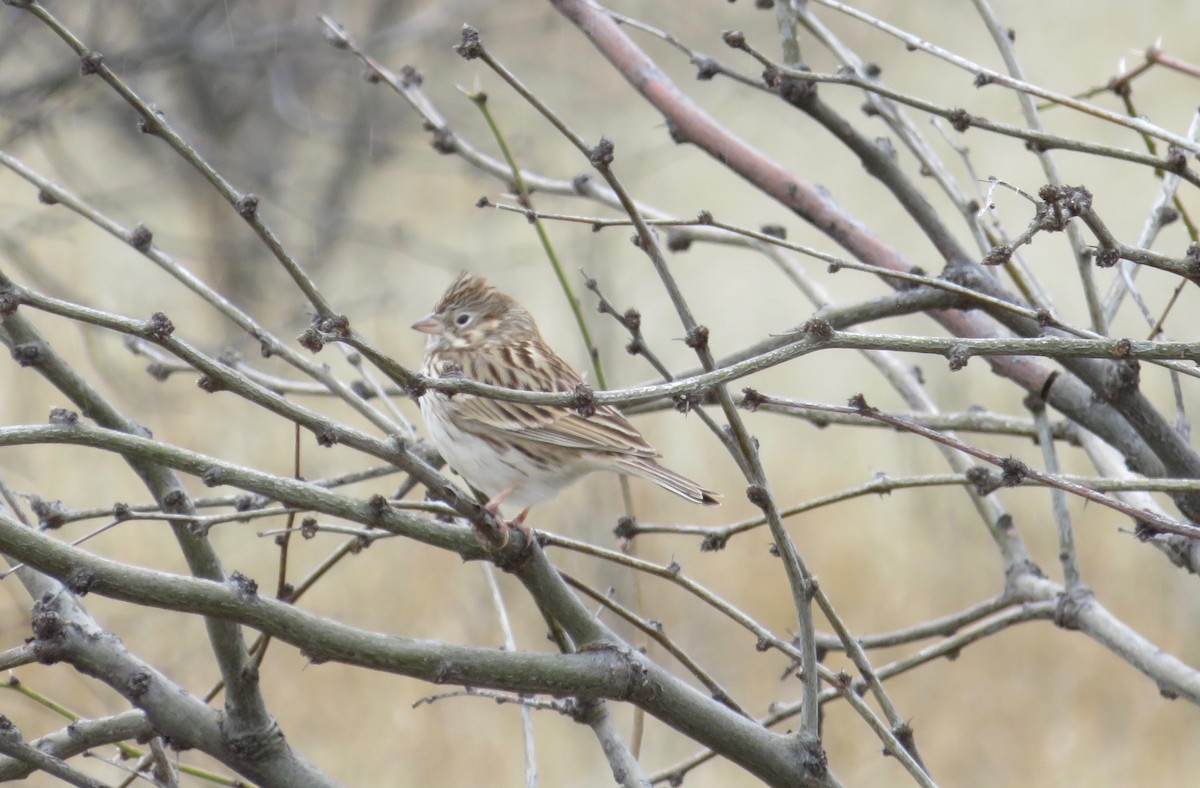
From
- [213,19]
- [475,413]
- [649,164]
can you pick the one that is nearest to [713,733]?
[475,413]

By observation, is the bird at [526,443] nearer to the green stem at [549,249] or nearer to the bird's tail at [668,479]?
the bird's tail at [668,479]

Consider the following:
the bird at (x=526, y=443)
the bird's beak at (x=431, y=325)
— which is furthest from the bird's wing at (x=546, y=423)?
the bird's beak at (x=431, y=325)

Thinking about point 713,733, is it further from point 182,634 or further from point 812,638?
point 182,634

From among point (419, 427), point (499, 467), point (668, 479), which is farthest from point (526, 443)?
point (419, 427)

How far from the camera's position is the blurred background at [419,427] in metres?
8.09

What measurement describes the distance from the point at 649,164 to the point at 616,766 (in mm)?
9396

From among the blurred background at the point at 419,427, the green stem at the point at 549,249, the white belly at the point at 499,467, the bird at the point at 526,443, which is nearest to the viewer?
the green stem at the point at 549,249

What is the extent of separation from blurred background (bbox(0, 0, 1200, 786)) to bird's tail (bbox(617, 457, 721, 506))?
391 centimetres

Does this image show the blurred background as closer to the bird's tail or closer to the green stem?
the bird's tail

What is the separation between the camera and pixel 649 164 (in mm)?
11047

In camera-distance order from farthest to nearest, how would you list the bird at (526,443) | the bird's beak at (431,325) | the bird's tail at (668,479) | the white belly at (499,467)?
1. the bird's beak at (431,325)
2. the white belly at (499,467)
3. the bird at (526,443)
4. the bird's tail at (668,479)

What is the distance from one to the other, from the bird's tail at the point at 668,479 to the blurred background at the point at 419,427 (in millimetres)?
3907

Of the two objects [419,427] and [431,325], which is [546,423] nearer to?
[431,325]

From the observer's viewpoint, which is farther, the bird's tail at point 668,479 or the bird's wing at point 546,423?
the bird's wing at point 546,423
